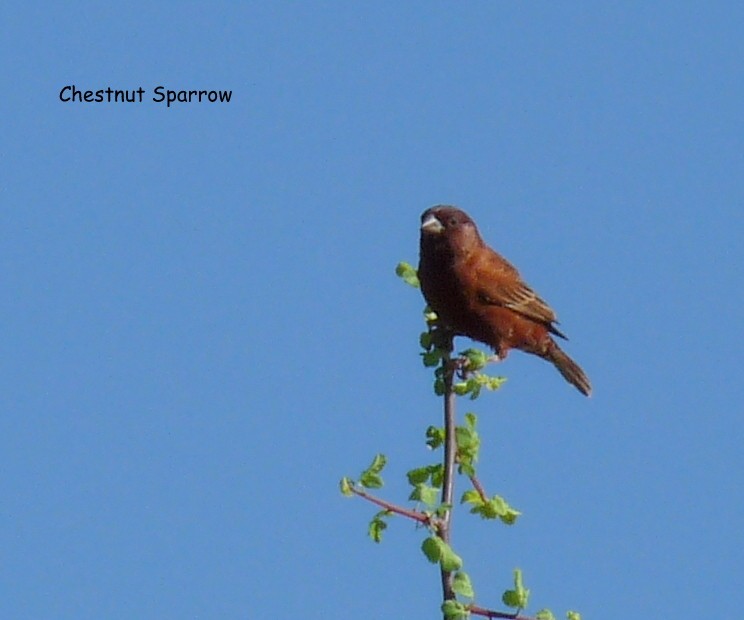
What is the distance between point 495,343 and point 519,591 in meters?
4.10

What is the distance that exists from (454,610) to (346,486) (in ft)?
1.46

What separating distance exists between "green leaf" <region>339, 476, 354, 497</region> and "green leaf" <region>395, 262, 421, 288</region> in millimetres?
852

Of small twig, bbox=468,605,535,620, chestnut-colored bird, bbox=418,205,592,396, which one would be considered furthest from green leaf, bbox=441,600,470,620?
chestnut-colored bird, bbox=418,205,592,396

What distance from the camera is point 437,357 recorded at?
133 inches

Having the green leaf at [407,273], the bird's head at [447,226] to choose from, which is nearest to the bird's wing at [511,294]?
the bird's head at [447,226]

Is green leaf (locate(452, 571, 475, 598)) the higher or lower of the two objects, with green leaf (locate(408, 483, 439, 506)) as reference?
lower

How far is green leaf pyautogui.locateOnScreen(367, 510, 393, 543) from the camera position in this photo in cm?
264

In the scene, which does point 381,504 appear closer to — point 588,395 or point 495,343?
point 495,343

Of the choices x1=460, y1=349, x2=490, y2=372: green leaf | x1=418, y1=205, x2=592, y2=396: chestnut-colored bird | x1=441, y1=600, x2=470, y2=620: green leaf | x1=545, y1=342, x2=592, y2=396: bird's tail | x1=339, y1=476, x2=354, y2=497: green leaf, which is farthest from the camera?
x1=545, y1=342, x2=592, y2=396: bird's tail

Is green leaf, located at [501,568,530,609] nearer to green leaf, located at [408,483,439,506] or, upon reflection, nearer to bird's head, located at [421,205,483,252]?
green leaf, located at [408,483,439,506]

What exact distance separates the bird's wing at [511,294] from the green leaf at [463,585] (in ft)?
12.9

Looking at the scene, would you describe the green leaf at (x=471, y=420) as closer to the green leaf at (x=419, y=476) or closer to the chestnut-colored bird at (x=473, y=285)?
the green leaf at (x=419, y=476)

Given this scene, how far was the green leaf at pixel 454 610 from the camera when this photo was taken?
2.35m

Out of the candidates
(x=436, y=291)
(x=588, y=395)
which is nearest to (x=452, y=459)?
(x=436, y=291)
